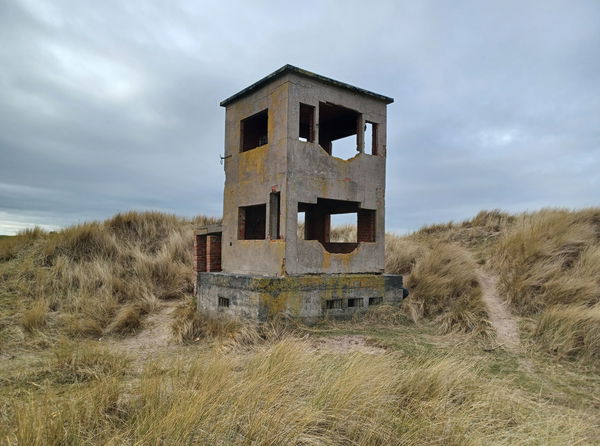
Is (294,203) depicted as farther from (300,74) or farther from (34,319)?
(34,319)

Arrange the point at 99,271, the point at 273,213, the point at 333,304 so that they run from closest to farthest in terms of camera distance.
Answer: the point at 333,304
the point at 273,213
the point at 99,271

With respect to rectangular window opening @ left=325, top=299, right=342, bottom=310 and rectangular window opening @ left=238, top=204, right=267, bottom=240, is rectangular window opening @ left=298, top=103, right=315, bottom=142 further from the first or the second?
rectangular window opening @ left=325, top=299, right=342, bottom=310

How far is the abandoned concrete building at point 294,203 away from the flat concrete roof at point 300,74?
0.02 meters

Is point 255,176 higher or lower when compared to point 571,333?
higher

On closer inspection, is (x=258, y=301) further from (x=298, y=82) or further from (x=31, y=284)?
(x=31, y=284)

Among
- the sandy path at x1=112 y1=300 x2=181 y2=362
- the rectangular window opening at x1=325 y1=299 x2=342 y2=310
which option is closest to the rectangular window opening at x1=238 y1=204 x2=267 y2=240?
the sandy path at x1=112 y1=300 x2=181 y2=362

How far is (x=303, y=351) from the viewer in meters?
5.38

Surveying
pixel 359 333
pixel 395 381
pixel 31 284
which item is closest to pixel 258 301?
pixel 359 333

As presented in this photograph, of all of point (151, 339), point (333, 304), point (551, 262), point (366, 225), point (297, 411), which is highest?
point (366, 225)

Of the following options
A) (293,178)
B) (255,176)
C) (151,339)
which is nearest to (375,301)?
(293,178)

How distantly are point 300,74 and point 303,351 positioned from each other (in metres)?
5.72

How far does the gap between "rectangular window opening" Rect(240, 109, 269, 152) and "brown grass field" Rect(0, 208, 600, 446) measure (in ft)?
13.7

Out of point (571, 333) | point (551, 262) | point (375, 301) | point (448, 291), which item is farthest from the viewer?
point (551, 262)

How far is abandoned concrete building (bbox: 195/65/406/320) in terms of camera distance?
329 inches
